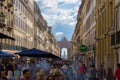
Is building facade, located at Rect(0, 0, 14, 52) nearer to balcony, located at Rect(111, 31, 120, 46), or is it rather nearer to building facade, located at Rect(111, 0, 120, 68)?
building facade, located at Rect(111, 0, 120, 68)

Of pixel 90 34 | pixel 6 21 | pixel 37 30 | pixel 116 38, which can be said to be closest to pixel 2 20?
pixel 6 21

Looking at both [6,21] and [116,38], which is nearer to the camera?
[116,38]

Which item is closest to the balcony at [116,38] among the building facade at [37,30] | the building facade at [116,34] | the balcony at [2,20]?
the building facade at [116,34]

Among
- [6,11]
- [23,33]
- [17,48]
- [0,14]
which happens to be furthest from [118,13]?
[23,33]

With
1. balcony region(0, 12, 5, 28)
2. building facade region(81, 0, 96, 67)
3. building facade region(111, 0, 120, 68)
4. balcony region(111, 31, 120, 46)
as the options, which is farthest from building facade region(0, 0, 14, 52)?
balcony region(111, 31, 120, 46)

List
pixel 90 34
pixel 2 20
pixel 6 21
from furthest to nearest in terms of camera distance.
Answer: pixel 90 34 → pixel 6 21 → pixel 2 20

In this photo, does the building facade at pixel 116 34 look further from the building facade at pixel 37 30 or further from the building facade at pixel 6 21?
the building facade at pixel 37 30

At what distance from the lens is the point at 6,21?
5609 cm

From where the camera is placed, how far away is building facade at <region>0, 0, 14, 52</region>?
173ft

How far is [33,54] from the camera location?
84.0ft

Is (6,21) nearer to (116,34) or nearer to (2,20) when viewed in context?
(2,20)

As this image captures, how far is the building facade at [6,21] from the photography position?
52.9 meters

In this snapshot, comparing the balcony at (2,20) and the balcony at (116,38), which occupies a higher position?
the balcony at (2,20)

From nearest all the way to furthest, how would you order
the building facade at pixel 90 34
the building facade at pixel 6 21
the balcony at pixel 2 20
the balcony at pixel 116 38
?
1. the balcony at pixel 116 38
2. the balcony at pixel 2 20
3. the building facade at pixel 6 21
4. the building facade at pixel 90 34
